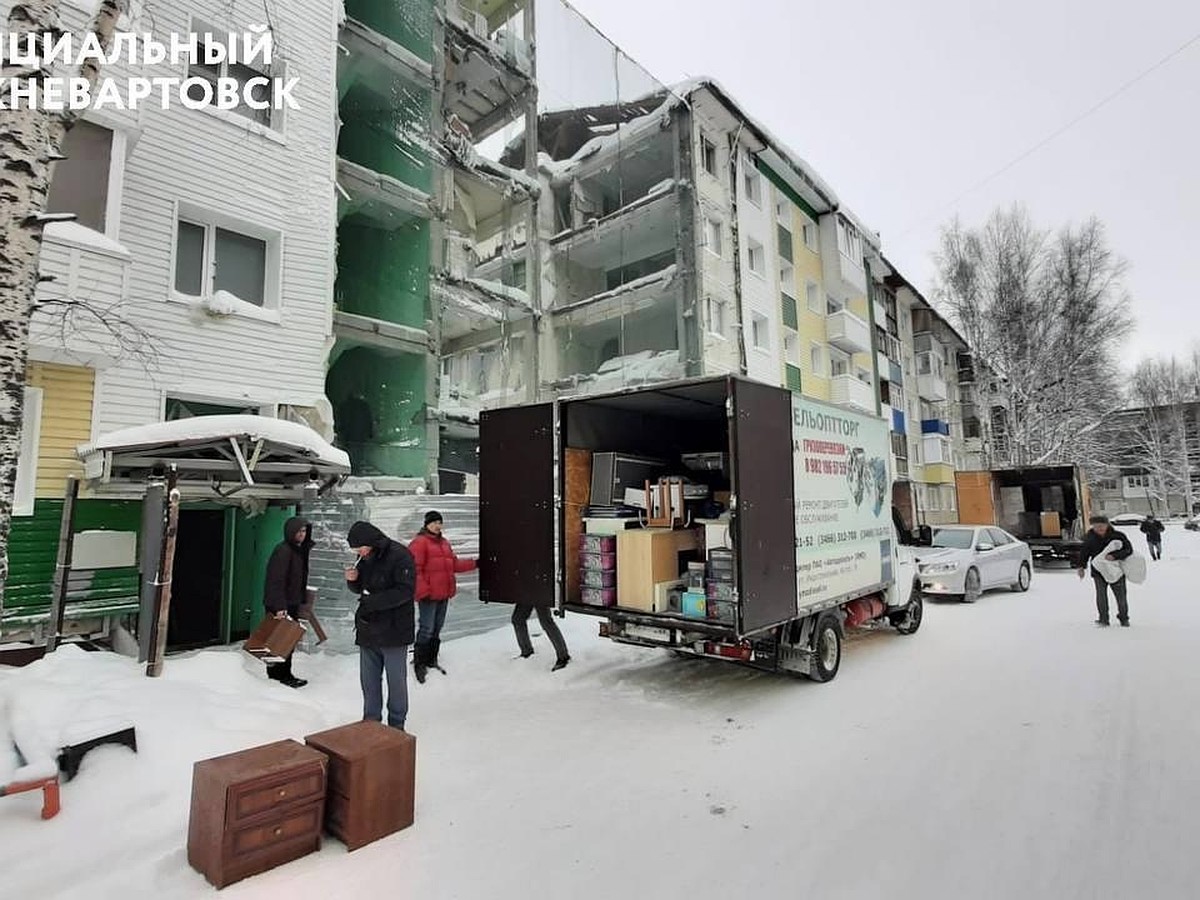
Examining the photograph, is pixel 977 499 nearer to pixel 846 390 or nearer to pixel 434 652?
pixel 846 390

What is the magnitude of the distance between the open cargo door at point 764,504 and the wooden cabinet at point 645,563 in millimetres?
1278

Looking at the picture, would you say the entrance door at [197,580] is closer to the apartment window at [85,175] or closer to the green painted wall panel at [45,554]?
the green painted wall panel at [45,554]

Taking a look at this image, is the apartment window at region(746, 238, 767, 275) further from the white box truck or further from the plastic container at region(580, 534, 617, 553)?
the plastic container at region(580, 534, 617, 553)

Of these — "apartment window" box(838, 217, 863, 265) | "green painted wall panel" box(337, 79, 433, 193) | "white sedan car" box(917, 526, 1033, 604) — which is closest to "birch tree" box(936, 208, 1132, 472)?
"apartment window" box(838, 217, 863, 265)

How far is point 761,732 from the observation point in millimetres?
5516

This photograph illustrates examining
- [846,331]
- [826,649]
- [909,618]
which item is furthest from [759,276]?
[826,649]

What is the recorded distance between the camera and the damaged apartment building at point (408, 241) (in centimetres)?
1339

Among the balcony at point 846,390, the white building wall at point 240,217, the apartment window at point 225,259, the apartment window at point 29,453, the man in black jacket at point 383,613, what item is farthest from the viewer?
the balcony at point 846,390

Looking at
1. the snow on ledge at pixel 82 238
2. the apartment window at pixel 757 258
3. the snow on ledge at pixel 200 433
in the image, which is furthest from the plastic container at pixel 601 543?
the apartment window at pixel 757 258

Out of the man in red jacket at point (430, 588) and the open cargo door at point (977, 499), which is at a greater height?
the open cargo door at point (977, 499)

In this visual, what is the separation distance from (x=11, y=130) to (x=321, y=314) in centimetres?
696

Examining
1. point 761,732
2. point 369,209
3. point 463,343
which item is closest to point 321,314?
point 369,209

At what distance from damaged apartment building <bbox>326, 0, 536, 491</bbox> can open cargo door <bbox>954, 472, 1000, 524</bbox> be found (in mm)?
15581

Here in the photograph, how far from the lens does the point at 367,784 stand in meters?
3.65
